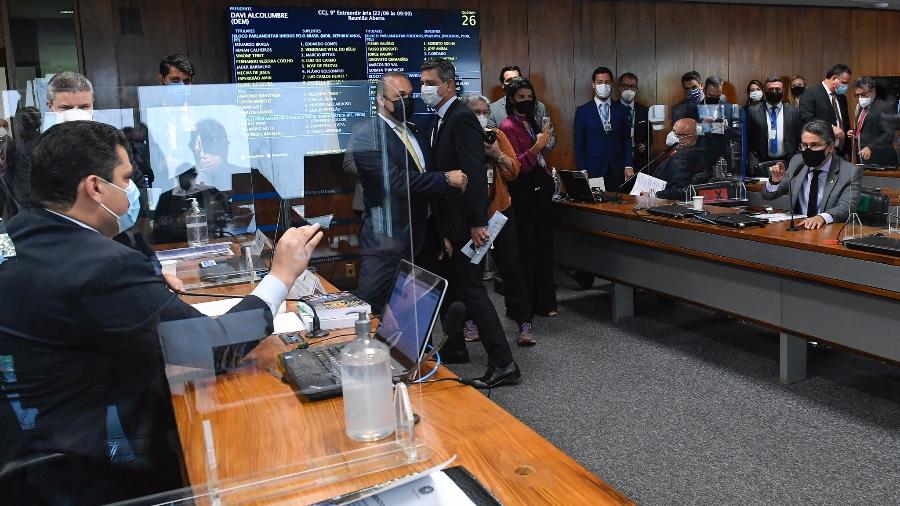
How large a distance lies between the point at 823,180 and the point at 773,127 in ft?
12.9

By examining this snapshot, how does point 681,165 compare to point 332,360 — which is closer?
point 332,360

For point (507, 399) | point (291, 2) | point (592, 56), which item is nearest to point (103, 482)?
point (507, 399)

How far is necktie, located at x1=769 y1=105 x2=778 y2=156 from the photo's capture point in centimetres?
768

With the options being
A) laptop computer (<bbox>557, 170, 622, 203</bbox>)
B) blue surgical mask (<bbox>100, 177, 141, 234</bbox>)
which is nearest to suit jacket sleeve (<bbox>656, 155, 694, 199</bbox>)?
laptop computer (<bbox>557, 170, 622, 203</bbox>)

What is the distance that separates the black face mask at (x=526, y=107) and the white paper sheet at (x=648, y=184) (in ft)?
3.39

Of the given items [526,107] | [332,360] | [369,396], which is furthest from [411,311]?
[526,107]

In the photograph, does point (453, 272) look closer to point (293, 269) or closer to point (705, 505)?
point (705, 505)

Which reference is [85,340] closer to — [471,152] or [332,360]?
[332,360]

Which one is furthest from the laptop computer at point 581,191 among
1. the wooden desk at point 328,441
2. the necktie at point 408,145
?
the wooden desk at point 328,441

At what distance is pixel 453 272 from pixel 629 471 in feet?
4.39

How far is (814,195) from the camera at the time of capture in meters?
4.12

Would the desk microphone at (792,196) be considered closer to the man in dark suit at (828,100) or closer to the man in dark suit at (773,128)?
the man in dark suit at (773,128)

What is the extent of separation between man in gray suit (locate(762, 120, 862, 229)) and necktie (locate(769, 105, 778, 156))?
12.3 ft

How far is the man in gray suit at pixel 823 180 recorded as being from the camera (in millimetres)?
3914
